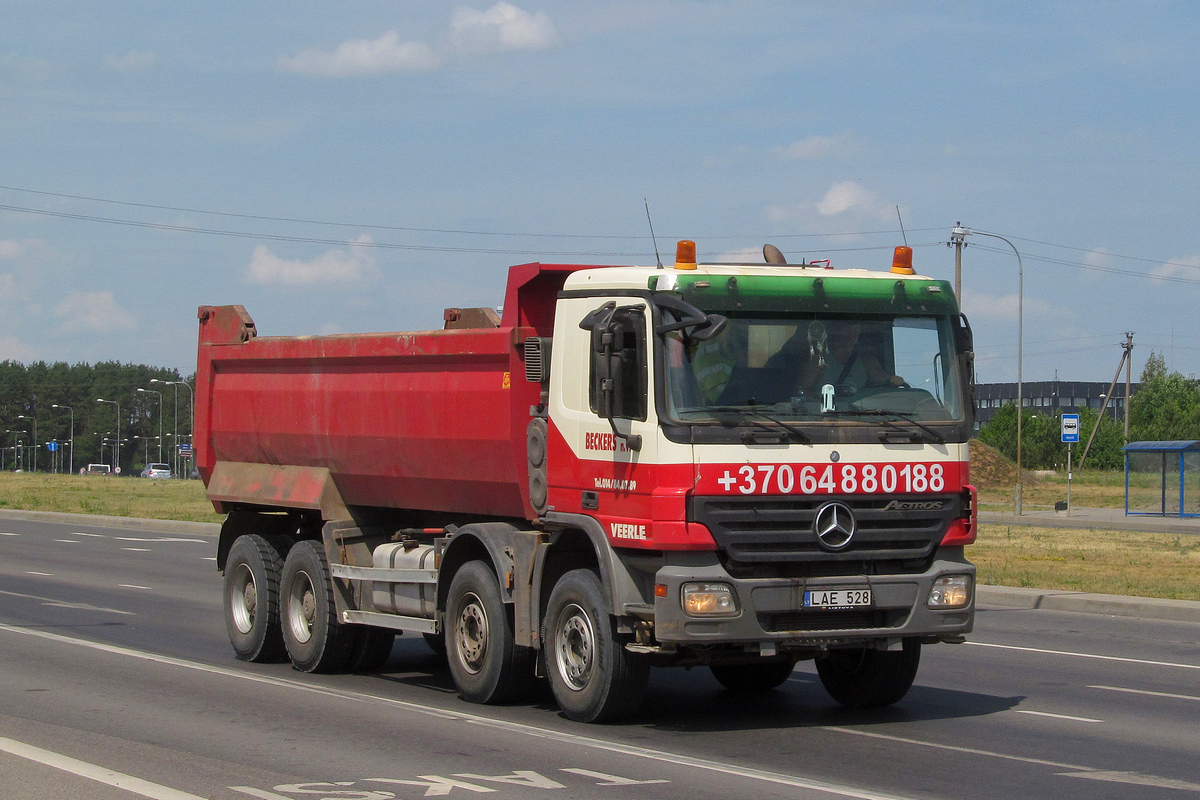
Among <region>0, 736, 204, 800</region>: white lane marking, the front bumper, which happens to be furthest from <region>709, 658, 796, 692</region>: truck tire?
<region>0, 736, 204, 800</region>: white lane marking

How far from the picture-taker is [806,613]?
9125mm

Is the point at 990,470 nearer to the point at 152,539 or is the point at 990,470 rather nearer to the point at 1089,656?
the point at 152,539

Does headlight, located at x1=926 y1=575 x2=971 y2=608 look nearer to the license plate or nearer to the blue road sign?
the license plate

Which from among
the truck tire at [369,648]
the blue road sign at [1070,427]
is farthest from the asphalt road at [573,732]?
the blue road sign at [1070,427]

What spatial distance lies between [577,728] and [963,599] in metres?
2.57

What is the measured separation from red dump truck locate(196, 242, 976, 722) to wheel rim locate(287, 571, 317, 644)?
1642 mm

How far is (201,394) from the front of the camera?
580 inches

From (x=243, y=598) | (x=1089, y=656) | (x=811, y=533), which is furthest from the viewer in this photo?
(x=1089, y=656)

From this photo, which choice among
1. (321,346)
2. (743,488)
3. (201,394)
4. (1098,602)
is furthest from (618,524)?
(1098,602)

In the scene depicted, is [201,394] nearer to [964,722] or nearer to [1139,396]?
[964,722]

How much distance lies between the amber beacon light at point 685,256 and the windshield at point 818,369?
17.8 inches

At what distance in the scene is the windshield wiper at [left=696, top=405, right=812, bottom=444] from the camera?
29.7 ft

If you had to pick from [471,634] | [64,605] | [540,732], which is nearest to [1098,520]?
[64,605]

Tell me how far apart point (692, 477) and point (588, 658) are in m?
1.47
